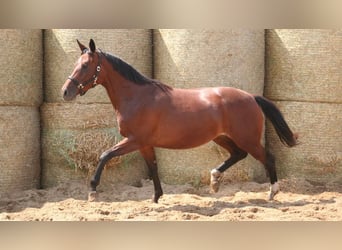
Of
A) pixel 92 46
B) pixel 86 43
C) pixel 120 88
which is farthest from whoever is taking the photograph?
pixel 86 43

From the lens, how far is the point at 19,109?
11.3 feet

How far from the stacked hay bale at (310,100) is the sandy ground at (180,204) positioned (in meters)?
0.12

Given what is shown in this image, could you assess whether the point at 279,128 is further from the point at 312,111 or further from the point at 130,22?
the point at 130,22

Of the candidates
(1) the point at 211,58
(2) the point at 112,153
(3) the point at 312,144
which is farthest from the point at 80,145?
(3) the point at 312,144

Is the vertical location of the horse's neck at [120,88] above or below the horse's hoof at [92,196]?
above

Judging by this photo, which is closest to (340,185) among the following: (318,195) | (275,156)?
(318,195)

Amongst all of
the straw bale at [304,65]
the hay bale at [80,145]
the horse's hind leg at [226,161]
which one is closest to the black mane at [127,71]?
the hay bale at [80,145]

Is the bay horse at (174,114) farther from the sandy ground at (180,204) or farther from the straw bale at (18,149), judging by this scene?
the straw bale at (18,149)

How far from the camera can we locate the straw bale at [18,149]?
335 centimetres

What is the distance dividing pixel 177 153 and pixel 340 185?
0.96 meters

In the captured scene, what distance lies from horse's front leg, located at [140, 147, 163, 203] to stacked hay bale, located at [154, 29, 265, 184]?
0.60 feet

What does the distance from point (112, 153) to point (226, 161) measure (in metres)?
0.65

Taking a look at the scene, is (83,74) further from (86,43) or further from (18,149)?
(18,149)

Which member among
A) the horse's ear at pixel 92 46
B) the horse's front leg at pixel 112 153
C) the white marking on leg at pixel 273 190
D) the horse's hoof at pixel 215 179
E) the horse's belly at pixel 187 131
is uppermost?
the horse's ear at pixel 92 46
